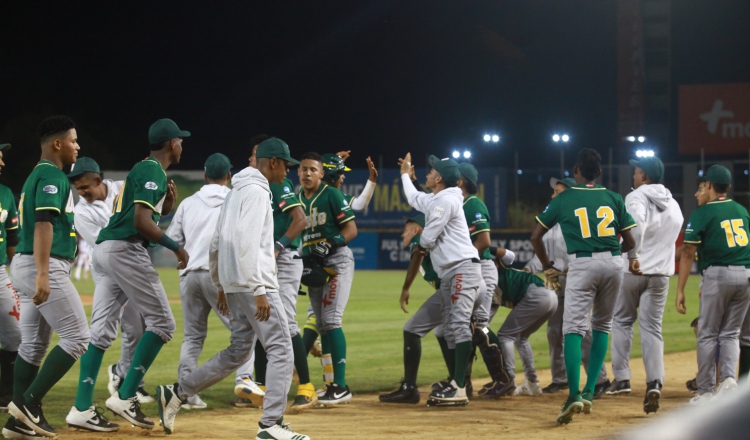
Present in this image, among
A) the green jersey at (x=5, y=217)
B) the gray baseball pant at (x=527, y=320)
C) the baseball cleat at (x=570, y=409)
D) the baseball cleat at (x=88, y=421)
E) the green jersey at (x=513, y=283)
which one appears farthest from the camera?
the green jersey at (x=513, y=283)

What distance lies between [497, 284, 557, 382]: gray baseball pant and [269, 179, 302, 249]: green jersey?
2424 millimetres

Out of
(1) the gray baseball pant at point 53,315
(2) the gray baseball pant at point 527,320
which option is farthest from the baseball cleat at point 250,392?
(2) the gray baseball pant at point 527,320

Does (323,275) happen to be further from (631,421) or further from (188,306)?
(631,421)

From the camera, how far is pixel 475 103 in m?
48.5

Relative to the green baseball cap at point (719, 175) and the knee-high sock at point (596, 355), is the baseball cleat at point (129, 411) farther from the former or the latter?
the green baseball cap at point (719, 175)

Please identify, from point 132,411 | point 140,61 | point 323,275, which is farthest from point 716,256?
point 140,61

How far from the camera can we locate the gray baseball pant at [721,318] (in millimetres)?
7797

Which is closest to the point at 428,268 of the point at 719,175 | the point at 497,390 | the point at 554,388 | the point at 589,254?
the point at 497,390

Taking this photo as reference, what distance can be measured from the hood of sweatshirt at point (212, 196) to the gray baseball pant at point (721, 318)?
14.6 feet

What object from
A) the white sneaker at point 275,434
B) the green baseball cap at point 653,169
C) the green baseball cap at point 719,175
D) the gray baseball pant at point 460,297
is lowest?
the white sneaker at point 275,434

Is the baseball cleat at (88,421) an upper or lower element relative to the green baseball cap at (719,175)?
lower

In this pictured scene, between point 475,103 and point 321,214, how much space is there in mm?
41134

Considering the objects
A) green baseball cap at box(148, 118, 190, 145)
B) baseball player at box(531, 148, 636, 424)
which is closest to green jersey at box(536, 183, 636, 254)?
baseball player at box(531, 148, 636, 424)

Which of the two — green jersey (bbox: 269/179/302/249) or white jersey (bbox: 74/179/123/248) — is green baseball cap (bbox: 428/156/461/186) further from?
white jersey (bbox: 74/179/123/248)
